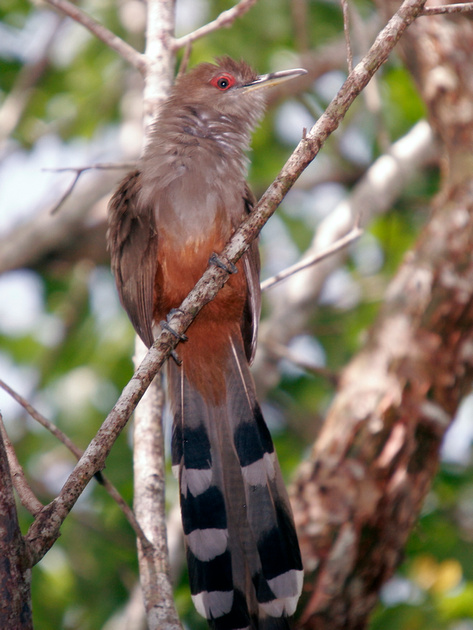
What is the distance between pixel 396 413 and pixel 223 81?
1859 mm

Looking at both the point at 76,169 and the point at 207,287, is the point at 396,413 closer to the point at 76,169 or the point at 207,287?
the point at 207,287

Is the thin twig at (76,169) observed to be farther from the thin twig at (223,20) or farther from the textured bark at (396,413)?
the textured bark at (396,413)

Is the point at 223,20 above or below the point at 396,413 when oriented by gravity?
above

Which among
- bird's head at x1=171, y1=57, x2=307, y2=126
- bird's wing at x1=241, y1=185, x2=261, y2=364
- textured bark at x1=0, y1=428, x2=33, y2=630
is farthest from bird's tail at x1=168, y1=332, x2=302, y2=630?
bird's head at x1=171, y1=57, x2=307, y2=126

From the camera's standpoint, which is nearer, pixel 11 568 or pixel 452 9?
pixel 11 568

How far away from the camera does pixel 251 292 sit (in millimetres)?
3346

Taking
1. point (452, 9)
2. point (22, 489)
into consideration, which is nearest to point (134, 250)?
point (22, 489)

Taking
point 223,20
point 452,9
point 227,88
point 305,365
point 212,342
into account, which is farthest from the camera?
point 227,88

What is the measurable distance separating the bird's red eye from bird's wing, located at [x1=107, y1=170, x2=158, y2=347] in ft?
2.57

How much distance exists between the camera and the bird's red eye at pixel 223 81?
153 inches

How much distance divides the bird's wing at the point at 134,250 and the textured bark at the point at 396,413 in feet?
3.67

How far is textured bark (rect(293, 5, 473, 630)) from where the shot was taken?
3.49 metres

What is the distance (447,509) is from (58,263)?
3.16 metres

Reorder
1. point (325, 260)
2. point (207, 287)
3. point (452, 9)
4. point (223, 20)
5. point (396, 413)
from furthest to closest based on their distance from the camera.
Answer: point (325, 260) → point (396, 413) → point (223, 20) → point (207, 287) → point (452, 9)
